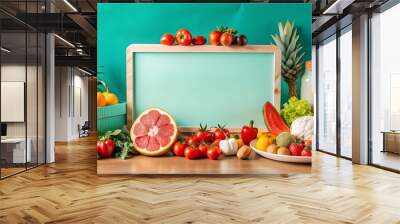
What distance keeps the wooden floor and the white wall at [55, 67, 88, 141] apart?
8.34 meters

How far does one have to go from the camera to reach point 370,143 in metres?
6.73

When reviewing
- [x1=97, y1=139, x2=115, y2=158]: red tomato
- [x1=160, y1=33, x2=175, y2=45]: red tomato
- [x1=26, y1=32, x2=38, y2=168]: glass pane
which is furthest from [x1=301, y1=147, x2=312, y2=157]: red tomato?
[x1=26, y1=32, x2=38, y2=168]: glass pane

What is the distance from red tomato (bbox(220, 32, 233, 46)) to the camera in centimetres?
460

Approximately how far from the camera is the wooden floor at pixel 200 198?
3.18m

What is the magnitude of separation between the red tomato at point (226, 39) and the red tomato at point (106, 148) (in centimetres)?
186

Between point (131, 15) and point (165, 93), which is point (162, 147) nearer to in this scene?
point (165, 93)

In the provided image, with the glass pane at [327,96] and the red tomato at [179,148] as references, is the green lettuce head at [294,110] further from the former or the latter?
the glass pane at [327,96]

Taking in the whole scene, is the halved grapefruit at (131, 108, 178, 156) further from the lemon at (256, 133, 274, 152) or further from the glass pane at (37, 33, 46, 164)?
the glass pane at (37, 33, 46, 164)

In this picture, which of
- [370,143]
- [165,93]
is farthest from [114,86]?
[370,143]

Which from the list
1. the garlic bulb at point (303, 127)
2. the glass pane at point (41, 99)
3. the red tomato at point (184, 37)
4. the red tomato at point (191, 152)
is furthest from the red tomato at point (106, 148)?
the glass pane at point (41, 99)

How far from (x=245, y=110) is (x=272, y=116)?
340 millimetres

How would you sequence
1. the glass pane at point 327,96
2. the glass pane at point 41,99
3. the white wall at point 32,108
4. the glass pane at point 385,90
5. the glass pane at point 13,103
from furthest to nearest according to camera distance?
the glass pane at point 327,96, the glass pane at point 41,99, the glass pane at point 385,90, the white wall at point 32,108, the glass pane at point 13,103

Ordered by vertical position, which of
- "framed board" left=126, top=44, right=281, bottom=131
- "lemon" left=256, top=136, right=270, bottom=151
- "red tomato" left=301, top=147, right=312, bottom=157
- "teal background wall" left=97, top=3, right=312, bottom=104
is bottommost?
"red tomato" left=301, top=147, right=312, bottom=157

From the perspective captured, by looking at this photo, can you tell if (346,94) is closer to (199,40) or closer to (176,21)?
(199,40)
